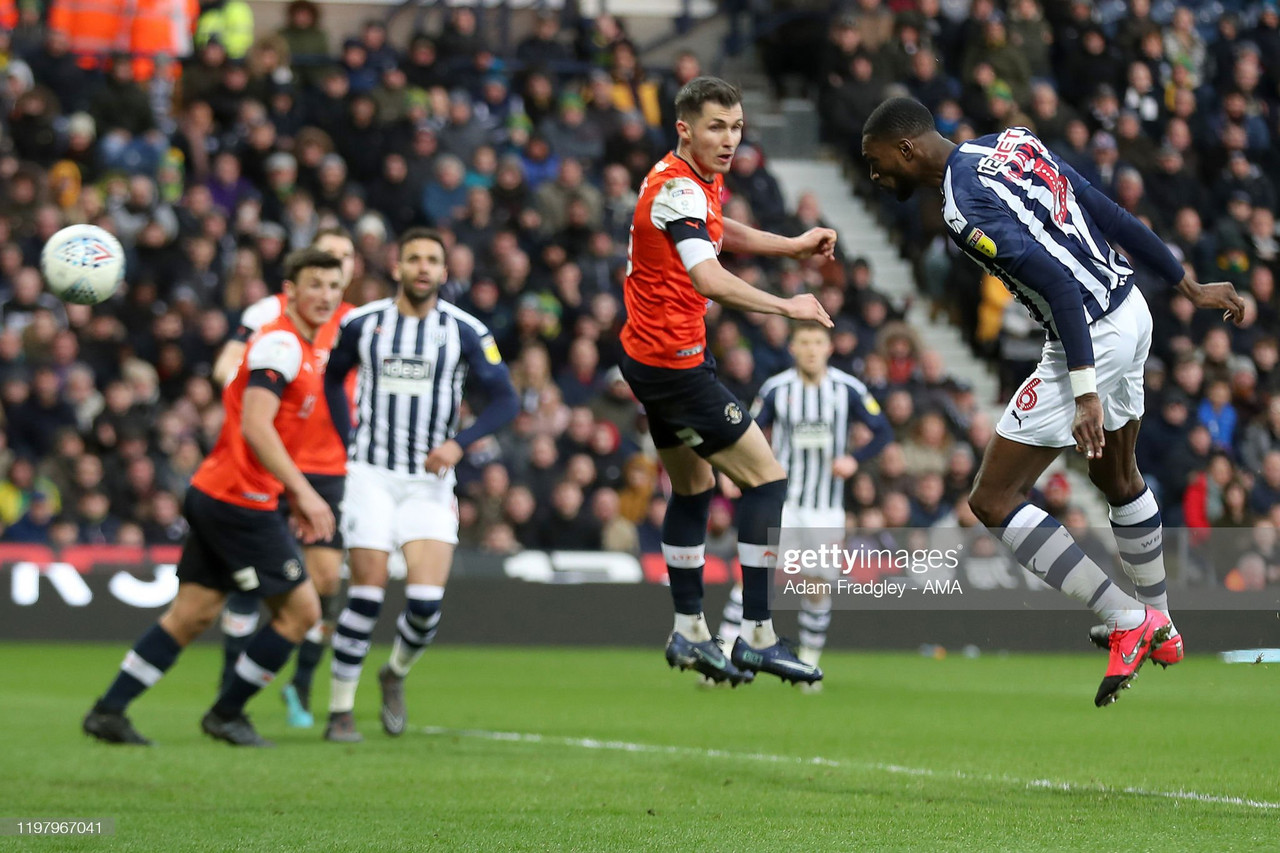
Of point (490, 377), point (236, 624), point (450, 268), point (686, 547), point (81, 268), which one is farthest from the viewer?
point (450, 268)

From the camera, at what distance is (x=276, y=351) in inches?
346

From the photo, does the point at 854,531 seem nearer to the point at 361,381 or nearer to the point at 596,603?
the point at 596,603

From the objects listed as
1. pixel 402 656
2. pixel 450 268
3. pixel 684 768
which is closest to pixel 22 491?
pixel 450 268

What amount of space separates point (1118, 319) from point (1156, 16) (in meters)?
16.1

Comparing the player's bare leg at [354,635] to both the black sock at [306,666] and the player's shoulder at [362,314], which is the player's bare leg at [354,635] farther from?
the player's shoulder at [362,314]

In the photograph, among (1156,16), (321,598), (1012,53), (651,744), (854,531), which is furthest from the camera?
(1156,16)

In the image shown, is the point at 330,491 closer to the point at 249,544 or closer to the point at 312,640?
the point at 312,640

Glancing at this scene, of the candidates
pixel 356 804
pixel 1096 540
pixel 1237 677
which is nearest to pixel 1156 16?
pixel 1096 540

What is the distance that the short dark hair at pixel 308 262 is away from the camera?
9031 mm

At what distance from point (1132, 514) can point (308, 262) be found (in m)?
4.17

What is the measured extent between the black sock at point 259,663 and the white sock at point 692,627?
2.28 meters

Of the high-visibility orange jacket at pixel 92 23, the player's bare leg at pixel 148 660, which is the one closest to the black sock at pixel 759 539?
the player's bare leg at pixel 148 660

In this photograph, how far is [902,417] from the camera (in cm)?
1647

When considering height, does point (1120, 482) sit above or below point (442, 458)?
above
